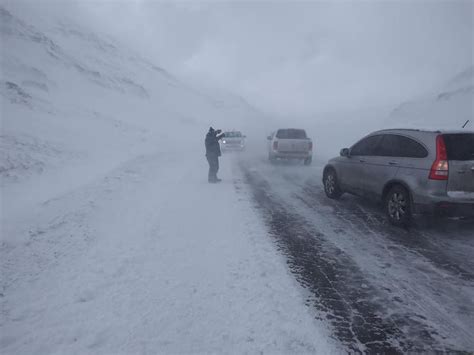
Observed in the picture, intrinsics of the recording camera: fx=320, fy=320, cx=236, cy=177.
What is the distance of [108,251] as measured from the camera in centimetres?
492

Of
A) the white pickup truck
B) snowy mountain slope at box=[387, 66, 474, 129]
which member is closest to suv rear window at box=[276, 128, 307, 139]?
the white pickup truck

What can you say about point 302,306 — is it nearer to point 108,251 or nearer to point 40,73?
point 108,251

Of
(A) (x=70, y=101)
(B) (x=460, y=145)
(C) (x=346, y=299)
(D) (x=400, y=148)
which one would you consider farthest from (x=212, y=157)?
(A) (x=70, y=101)

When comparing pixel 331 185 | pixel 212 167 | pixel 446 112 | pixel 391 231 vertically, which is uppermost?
pixel 446 112

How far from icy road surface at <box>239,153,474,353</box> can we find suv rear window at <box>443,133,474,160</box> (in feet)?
4.59

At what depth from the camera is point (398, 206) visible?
5.96 meters

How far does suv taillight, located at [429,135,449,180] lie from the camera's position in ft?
17.1

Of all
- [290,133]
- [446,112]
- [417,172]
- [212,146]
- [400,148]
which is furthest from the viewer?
[446,112]

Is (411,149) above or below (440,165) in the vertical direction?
above

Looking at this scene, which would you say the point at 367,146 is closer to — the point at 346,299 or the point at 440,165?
the point at 440,165

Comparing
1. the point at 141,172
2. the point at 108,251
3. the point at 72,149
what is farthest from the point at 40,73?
the point at 108,251

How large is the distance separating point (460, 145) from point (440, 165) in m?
0.52

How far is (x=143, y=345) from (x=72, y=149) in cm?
1357

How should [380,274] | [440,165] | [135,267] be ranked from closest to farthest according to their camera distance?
[380,274] < [135,267] < [440,165]
